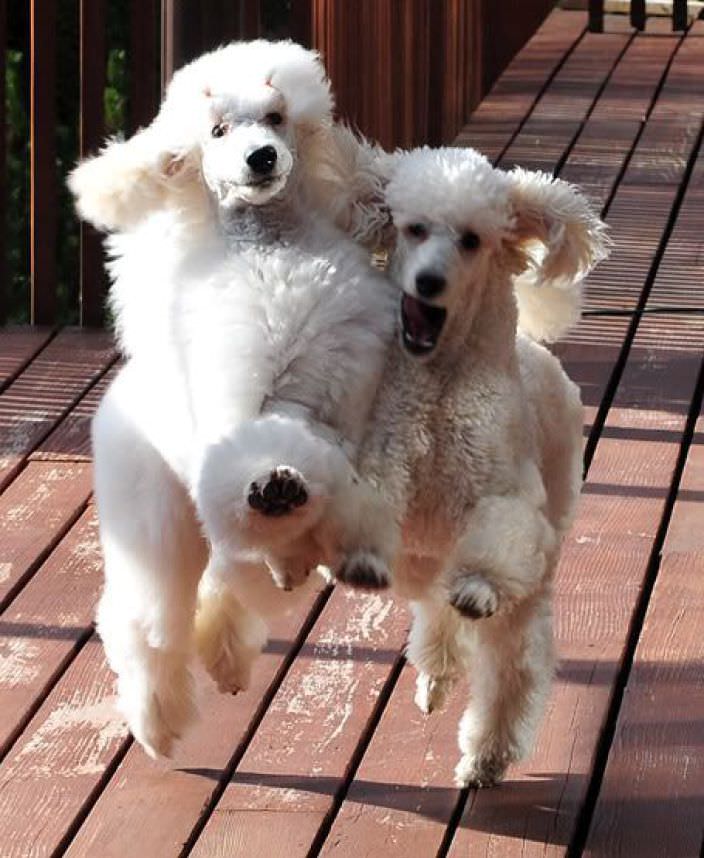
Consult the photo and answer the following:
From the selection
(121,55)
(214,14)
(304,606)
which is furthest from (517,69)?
(304,606)

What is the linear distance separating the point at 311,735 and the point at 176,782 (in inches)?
10.2

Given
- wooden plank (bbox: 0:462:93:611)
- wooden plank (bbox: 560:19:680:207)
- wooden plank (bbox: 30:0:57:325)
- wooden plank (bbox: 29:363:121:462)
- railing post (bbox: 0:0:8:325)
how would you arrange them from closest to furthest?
wooden plank (bbox: 0:462:93:611), wooden plank (bbox: 29:363:121:462), wooden plank (bbox: 30:0:57:325), railing post (bbox: 0:0:8:325), wooden plank (bbox: 560:19:680:207)

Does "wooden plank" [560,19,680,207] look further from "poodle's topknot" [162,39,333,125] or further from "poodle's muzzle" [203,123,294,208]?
"poodle's muzzle" [203,123,294,208]

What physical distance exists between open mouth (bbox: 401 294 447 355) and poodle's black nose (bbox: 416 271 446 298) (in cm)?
4

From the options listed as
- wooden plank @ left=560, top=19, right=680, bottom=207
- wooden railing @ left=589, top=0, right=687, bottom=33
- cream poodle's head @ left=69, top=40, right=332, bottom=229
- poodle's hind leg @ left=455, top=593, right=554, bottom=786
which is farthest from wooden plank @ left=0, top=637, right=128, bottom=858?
wooden railing @ left=589, top=0, right=687, bottom=33

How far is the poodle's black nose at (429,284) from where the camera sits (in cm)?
270

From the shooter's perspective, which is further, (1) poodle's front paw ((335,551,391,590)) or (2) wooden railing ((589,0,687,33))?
(2) wooden railing ((589,0,687,33))

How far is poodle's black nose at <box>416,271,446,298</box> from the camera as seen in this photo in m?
2.70

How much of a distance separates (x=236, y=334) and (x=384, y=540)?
13.0 inches

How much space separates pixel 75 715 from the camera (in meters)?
3.53

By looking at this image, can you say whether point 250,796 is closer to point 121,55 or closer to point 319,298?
point 319,298

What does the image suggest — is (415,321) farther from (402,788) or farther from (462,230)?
(402,788)

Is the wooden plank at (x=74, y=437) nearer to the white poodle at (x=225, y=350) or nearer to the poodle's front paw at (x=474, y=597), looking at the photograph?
the white poodle at (x=225, y=350)

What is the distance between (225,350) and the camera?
2.70 meters
